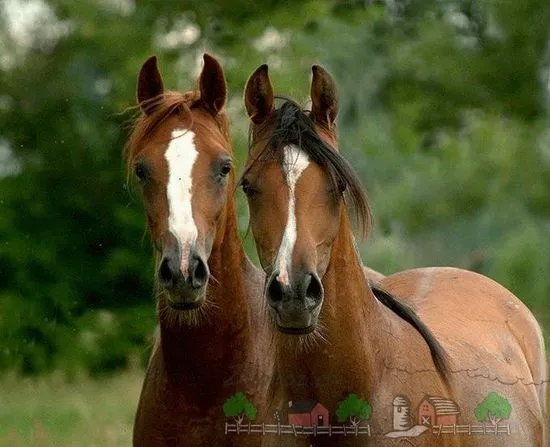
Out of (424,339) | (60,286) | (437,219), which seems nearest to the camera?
(424,339)

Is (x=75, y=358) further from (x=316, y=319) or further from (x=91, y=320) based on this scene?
(x=316, y=319)

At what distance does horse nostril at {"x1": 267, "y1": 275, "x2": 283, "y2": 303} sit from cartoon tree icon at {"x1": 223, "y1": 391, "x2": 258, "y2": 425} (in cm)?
Answer: 143

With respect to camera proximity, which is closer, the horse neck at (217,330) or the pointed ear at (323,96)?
the pointed ear at (323,96)

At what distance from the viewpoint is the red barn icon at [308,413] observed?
4336 millimetres

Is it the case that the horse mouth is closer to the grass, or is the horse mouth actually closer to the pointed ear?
the pointed ear

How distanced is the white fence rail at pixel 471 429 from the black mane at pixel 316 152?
83cm

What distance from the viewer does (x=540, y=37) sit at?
53.6 feet

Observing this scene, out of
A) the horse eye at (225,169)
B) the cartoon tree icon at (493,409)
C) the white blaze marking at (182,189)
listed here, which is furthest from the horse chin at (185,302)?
the cartoon tree icon at (493,409)

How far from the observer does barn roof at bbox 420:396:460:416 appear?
461 cm

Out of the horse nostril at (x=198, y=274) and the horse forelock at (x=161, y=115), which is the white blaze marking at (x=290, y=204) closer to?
the horse nostril at (x=198, y=274)

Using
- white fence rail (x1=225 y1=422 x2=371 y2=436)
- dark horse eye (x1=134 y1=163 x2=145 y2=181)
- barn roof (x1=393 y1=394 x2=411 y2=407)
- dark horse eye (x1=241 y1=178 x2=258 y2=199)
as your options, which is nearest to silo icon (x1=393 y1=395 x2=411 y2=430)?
barn roof (x1=393 y1=394 x2=411 y2=407)

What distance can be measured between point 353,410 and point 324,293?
433mm

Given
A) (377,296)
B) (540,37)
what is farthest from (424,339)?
(540,37)

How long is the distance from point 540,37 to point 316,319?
13.0 m
